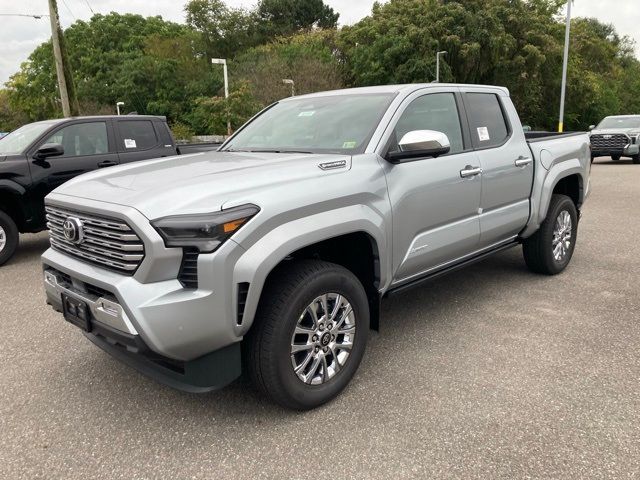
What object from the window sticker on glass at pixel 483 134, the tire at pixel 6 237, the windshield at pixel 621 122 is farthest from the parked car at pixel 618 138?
the tire at pixel 6 237

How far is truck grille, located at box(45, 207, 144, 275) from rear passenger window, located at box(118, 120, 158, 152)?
472cm

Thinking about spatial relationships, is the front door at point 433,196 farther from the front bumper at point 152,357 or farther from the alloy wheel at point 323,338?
the front bumper at point 152,357

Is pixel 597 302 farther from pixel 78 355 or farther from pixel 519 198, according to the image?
pixel 78 355

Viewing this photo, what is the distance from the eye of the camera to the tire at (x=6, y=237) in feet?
21.0

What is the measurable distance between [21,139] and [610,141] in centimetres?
1770

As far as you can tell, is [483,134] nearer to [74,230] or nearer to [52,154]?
[74,230]

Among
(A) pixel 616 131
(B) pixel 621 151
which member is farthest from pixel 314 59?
(B) pixel 621 151

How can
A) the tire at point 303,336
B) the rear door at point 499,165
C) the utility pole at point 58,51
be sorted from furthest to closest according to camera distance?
the utility pole at point 58,51
the rear door at point 499,165
the tire at point 303,336

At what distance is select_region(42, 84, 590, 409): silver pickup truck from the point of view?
7.94ft

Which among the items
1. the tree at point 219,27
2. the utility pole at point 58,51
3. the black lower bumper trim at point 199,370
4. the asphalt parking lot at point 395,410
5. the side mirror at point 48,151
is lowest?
the asphalt parking lot at point 395,410

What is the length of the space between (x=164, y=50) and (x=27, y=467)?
5511 cm

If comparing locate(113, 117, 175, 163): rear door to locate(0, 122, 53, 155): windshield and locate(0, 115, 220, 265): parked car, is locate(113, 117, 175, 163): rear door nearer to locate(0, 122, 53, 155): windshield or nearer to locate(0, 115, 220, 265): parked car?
locate(0, 115, 220, 265): parked car

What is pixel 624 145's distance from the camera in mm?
17734

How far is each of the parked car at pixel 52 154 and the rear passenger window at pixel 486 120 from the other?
4.62 meters
